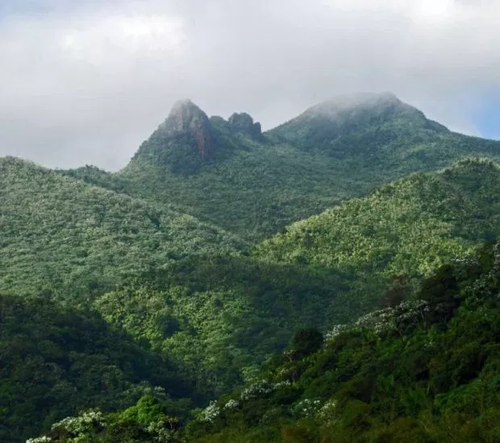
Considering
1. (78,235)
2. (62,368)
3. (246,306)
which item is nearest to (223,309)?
(246,306)

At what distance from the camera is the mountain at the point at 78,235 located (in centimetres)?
13200

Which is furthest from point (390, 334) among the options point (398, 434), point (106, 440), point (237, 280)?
point (237, 280)

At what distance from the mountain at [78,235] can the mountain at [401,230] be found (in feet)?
59.0

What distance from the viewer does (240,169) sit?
199m

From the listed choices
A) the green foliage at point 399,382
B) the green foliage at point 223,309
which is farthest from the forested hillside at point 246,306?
the green foliage at point 223,309

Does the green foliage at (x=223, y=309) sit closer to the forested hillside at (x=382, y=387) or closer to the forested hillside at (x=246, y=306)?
the forested hillside at (x=246, y=306)

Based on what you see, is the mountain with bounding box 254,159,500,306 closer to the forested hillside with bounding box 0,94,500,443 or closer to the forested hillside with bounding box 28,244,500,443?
the forested hillside with bounding box 0,94,500,443

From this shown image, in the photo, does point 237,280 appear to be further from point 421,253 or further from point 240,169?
point 240,169

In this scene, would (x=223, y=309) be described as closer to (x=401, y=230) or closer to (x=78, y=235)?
(x=401, y=230)

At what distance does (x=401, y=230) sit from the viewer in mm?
122125

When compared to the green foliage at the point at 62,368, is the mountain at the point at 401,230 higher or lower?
higher

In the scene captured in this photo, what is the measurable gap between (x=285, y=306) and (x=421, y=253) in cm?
1568

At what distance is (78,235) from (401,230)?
49.5 meters

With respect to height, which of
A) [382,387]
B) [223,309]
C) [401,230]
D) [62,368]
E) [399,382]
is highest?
[401,230]
